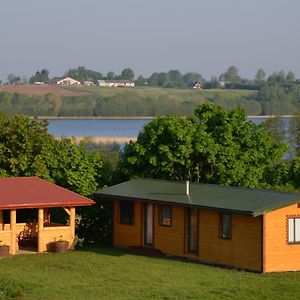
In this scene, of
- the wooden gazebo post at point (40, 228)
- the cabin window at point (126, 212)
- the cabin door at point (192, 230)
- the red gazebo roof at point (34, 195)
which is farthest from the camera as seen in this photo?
the cabin window at point (126, 212)

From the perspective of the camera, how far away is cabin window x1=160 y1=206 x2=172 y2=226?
31.4 m

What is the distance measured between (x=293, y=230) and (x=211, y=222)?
2.83 meters

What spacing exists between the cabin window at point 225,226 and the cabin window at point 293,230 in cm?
195

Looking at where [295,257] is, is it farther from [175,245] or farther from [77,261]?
[77,261]

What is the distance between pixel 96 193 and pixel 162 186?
248 cm

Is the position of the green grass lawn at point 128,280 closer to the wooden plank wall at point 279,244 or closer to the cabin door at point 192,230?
the wooden plank wall at point 279,244

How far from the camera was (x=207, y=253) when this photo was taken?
2958 centimetres

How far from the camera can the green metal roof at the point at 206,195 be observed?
90.6 ft

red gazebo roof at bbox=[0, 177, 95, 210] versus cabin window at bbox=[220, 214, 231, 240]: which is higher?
red gazebo roof at bbox=[0, 177, 95, 210]

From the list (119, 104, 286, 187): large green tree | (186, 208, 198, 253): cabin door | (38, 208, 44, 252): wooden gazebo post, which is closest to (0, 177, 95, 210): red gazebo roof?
(38, 208, 44, 252): wooden gazebo post

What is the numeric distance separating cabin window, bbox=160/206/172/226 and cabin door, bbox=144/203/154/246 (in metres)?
0.58

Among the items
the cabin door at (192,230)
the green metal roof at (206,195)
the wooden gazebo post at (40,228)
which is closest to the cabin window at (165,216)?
the green metal roof at (206,195)

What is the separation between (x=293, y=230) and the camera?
27906 mm

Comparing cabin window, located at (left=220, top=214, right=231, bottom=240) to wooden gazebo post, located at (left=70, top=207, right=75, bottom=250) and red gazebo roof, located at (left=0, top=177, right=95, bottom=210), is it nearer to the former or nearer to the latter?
red gazebo roof, located at (left=0, top=177, right=95, bottom=210)
